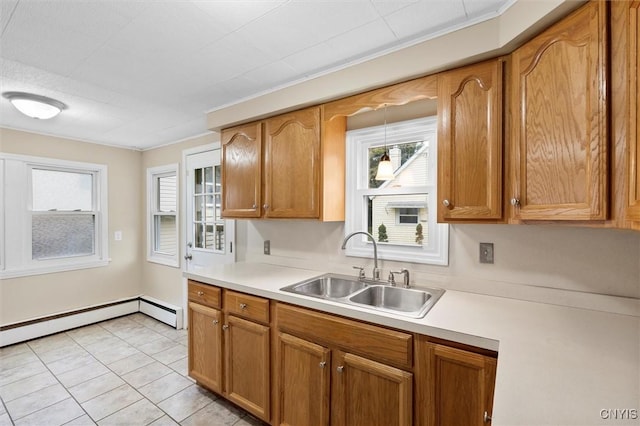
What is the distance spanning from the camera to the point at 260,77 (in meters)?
2.07

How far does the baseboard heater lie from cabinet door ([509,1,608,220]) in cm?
375

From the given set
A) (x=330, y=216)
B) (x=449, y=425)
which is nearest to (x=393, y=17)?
(x=330, y=216)

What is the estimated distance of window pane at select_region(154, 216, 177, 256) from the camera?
13.0 ft

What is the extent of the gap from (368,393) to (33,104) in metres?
3.12

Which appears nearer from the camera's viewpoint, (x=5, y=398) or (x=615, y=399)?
(x=615, y=399)

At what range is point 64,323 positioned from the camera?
3.53 m

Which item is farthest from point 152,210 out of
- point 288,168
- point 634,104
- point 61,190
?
point 634,104

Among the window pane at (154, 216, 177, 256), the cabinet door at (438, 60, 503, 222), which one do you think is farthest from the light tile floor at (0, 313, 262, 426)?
the cabinet door at (438, 60, 503, 222)

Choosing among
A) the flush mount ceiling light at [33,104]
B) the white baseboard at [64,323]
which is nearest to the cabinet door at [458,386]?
the flush mount ceiling light at [33,104]

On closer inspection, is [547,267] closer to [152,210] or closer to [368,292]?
[368,292]

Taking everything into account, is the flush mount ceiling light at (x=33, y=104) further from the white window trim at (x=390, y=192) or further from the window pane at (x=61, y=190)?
the white window trim at (x=390, y=192)

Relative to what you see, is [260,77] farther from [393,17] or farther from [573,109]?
[573,109]

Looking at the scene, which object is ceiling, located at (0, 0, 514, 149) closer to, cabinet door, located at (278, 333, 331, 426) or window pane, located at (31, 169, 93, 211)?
window pane, located at (31, 169, 93, 211)

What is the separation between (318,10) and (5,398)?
345cm
